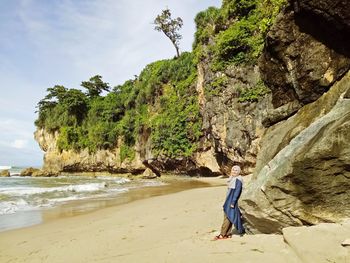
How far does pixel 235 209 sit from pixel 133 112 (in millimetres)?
32777

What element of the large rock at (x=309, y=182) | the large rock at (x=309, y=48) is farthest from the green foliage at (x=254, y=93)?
the large rock at (x=309, y=182)

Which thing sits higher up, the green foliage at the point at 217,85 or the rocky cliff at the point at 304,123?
the green foliage at the point at 217,85

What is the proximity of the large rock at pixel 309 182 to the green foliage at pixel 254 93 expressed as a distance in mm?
15413

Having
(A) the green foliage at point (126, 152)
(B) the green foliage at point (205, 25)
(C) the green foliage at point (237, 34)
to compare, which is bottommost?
(A) the green foliage at point (126, 152)

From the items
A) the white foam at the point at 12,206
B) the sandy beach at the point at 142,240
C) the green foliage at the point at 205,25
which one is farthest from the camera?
the green foliage at the point at 205,25

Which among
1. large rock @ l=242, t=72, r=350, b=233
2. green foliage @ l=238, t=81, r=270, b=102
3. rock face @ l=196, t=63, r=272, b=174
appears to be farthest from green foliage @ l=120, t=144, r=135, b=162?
large rock @ l=242, t=72, r=350, b=233

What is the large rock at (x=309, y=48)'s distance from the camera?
599 centimetres

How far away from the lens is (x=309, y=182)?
475cm

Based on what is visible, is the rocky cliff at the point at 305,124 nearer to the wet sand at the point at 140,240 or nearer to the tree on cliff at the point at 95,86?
the wet sand at the point at 140,240

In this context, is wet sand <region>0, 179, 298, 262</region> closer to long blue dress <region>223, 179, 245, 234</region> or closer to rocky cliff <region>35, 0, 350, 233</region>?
long blue dress <region>223, 179, 245, 234</region>

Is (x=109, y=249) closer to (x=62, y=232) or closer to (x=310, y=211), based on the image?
(x=62, y=232)

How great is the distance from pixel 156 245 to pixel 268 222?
1980mm

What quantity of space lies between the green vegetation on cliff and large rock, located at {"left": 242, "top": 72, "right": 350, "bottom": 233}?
74.0 ft

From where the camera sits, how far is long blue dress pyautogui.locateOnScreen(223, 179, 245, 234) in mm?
5968
